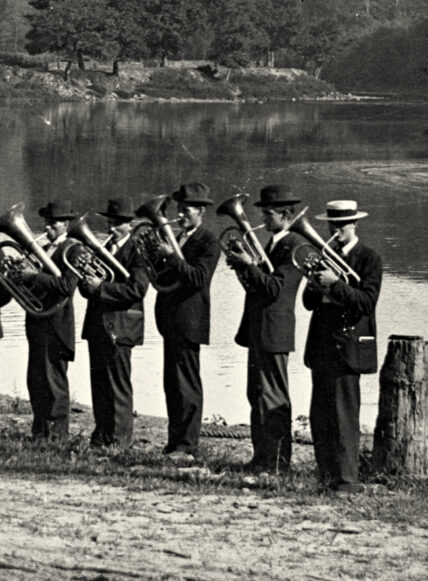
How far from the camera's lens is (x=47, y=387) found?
10812mm

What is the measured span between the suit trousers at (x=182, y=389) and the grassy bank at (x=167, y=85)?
94.1m

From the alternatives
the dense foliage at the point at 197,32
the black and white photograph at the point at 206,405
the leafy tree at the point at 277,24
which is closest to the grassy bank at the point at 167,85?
the dense foliage at the point at 197,32

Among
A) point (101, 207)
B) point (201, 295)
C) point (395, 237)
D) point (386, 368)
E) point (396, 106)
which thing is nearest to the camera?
point (386, 368)

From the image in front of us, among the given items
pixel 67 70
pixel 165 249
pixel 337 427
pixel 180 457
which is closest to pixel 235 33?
pixel 67 70

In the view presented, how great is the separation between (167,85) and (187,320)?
11440 centimetres

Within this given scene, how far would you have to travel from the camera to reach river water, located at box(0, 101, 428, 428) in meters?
15.5

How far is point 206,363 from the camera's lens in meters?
15.9

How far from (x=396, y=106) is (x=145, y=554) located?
98.9 metres

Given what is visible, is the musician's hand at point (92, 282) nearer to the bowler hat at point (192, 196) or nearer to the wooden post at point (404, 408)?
the bowler hat at point (192, 196)

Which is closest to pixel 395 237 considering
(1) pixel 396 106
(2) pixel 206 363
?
(2) pixel 206 363

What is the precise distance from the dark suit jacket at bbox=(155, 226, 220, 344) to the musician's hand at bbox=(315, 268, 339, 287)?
4.53 feet

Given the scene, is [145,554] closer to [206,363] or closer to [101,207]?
[206,363]

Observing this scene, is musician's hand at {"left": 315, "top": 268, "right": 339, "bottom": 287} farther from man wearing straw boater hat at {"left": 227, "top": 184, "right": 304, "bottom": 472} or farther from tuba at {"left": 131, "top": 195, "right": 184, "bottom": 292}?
tuba at {"left": 131, "top": 195, "right": 184, "bottom": 292}

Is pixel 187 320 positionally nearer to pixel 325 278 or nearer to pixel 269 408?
pixel 269 408
